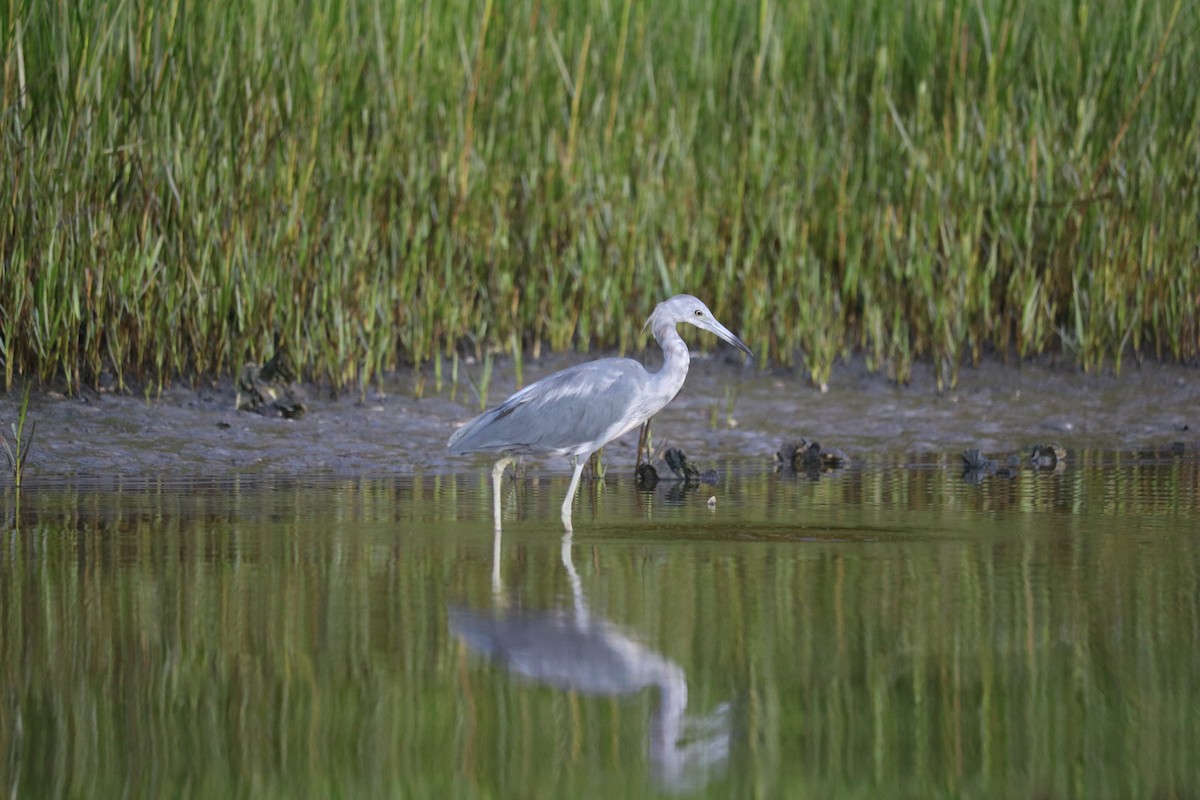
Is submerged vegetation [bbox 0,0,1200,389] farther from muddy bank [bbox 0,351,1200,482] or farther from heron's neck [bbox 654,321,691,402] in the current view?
heron's neck [bbox 654,321,691,402]

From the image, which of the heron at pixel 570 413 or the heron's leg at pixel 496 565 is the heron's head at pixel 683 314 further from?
the heron's leg at pixel 496 565

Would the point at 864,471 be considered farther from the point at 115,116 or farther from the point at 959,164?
the point at 115,116

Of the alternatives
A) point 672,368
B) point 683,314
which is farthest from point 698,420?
point 672,368

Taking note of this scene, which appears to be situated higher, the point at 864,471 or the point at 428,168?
the point at 428,168

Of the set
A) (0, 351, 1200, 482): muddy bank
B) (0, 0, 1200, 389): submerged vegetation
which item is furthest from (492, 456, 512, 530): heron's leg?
(0, 0, 1200, 389): submerged vegetation

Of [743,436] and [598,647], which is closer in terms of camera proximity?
[598,647]

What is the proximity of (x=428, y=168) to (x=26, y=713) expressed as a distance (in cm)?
647

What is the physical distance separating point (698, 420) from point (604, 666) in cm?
523

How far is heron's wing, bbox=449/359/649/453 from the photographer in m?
6.16

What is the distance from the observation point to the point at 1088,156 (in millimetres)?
9758

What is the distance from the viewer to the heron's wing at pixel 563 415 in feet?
20.2

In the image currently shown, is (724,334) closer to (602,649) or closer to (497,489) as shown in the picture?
(497,489)

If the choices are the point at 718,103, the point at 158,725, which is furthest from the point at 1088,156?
the point at 158,725

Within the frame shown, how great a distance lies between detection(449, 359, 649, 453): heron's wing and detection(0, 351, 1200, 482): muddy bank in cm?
128
